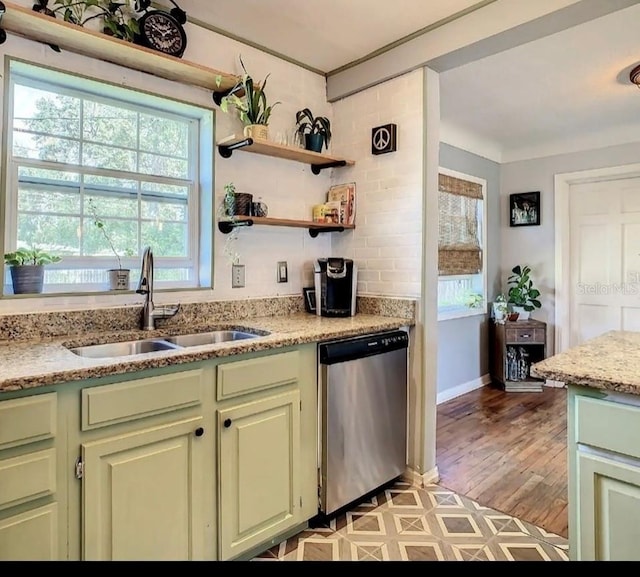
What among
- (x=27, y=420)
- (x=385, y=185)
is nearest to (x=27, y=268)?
(x=27, y=420)

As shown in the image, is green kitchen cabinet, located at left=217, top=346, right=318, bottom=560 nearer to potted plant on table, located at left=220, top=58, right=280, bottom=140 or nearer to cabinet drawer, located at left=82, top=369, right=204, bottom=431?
cabinet drawer, located at left=82, top=369, right=204, bottom=431

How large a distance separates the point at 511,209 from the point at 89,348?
425 centimetres

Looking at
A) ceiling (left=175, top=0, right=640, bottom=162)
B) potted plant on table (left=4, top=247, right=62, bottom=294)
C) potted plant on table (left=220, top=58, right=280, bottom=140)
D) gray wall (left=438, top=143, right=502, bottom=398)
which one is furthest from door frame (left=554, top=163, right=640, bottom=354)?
potted plant on table (left=4, top=247, right=62, bottom=294)

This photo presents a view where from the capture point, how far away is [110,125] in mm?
2133

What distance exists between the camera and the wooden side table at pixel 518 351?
4.24m

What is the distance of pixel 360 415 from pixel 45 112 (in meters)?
2.01

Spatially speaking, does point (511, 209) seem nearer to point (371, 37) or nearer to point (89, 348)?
point (371, 37)

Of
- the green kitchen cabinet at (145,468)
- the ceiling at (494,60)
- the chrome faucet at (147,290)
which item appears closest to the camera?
the green kitchen cabinet at (145,468)

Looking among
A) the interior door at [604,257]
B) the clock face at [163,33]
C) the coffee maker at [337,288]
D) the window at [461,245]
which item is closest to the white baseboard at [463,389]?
the window at [461,245]

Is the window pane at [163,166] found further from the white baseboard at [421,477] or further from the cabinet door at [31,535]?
the white baseboard at [421,477]

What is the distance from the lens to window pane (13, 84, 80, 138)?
1871mm

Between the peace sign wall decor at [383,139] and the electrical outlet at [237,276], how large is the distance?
1.05 metres

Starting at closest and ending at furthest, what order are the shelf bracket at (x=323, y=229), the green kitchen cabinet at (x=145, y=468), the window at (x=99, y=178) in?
the green kitchen cabinet at (x=145, y=468) → the window at (x=99, y=178) → the shelf bracket at (x=323, y=229)

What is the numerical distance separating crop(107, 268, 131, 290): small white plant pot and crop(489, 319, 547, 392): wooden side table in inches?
139
